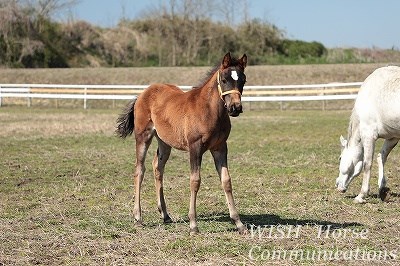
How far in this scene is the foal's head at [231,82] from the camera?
22.3 feet

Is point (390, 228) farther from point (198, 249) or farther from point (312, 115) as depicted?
point (312, 115)

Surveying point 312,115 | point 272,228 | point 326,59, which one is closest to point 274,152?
point 272,228

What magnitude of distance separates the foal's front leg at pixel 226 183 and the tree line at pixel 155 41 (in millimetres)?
41911

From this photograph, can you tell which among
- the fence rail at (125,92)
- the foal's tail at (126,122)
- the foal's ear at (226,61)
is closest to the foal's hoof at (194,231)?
the foal's ear at (226,61)

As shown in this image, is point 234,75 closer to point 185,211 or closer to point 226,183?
point 226,183

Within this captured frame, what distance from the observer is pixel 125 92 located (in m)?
35.4

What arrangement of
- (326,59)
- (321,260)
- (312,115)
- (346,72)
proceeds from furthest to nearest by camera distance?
(326,59), (346,72), (312,115), (321,260)

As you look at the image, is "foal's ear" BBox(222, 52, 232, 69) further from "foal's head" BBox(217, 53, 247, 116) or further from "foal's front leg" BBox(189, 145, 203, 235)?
"foal's front leg" BBox(189, 145, 203, 235)

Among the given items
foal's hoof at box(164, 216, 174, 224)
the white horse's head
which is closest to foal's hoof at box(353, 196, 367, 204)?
the white horse's head

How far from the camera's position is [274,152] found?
15523 millimetres

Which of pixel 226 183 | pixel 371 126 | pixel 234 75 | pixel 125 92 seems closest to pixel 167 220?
pixel 226 183

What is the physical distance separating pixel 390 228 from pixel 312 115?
20.8 m

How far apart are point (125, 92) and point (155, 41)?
58.1ft

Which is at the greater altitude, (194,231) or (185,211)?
(194,231)
